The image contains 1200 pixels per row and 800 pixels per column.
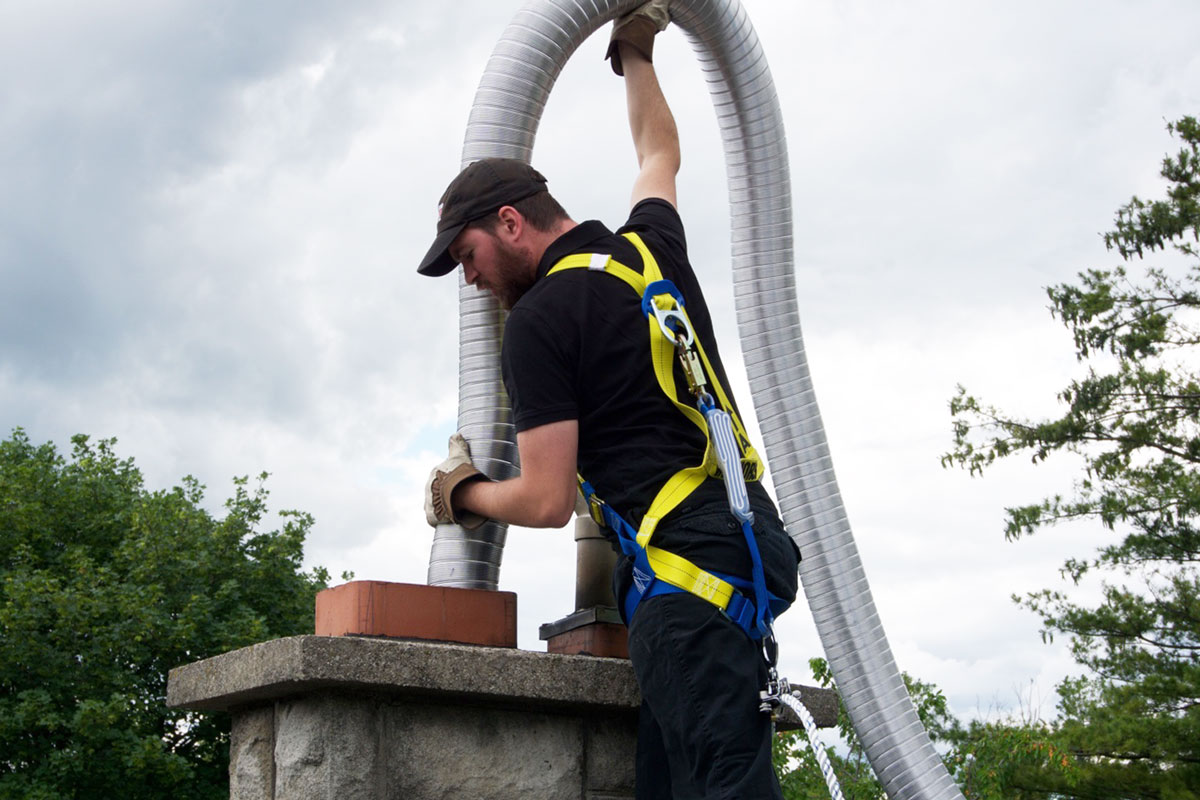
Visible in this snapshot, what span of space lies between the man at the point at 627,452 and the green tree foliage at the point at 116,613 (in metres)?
20.1

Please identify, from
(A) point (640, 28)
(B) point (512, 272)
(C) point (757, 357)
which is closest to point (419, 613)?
(B) point (512, 272)

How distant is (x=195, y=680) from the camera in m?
3.71

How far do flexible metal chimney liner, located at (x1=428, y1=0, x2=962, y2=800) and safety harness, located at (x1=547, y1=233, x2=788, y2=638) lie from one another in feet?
2.49

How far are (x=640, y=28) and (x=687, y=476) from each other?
1.79 meters

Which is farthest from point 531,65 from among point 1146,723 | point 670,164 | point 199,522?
point 199,522

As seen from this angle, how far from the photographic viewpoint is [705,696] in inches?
108

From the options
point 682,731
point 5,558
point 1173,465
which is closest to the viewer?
point 682,731

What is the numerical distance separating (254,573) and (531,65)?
902 inches

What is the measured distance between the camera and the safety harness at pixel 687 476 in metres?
2.84

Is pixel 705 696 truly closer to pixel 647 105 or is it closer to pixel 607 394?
pixel 607 394

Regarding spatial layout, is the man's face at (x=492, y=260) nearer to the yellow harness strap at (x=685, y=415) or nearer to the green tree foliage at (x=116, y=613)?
the yellow harness strap at (x=685, y=415)

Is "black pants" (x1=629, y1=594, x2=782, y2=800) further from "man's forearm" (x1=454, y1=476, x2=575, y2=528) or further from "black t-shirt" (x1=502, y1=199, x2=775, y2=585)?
"man's forearm" (x1=454, y1=476, x2=575, y2=528)

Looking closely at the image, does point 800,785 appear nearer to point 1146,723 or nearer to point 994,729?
point 994,729

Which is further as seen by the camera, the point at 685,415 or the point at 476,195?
the point at 476,195
